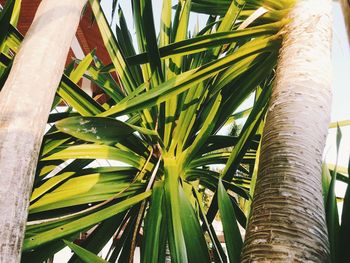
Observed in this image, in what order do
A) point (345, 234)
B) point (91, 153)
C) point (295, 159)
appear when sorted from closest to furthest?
point (295, 159)
point (345, 234)
point (91, 153)

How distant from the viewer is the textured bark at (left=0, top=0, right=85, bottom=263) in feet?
1.87

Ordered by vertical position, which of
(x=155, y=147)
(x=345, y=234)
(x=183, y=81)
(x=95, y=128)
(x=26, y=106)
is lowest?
(x=345, y=234)

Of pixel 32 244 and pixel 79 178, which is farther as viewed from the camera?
pixel 79 178

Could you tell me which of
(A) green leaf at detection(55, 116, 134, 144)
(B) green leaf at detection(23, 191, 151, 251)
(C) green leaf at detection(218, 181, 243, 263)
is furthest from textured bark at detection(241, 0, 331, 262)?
(B) green leaf at detection(23, 191, 151, 251)

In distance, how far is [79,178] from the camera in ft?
4.24

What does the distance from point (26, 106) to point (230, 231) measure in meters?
0.55

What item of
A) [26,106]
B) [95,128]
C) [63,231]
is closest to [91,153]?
[95,128]

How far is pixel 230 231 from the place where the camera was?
2.76 feet

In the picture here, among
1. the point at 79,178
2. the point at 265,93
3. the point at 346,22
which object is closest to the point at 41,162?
the point at 79,178

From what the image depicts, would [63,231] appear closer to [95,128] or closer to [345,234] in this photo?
[95,128]

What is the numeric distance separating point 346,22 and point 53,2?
0.79 metres

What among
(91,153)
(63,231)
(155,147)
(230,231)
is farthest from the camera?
(155,147)

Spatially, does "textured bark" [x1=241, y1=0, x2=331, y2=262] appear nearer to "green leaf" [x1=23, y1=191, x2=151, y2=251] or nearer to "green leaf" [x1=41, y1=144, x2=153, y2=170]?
"green leaf" [x1=23, y1=191, x2=151, y2=251]

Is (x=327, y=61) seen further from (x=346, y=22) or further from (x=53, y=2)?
(x=53, y=2)
